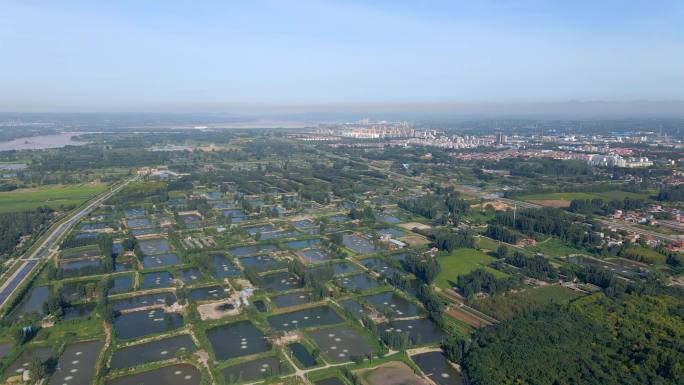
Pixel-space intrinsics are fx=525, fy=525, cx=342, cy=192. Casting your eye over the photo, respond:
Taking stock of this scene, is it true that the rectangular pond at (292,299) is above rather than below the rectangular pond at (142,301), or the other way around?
above

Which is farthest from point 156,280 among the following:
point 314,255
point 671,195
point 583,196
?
point 671,195

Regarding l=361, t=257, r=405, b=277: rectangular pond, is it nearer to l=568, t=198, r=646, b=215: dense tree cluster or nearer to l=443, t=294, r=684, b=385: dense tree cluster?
l=443, t=294, r=684, b=385: dense tree cluster

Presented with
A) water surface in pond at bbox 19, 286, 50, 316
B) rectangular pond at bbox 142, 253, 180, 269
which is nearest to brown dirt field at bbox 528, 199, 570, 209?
rectangular pond at bbox 142, 253, 180, 269

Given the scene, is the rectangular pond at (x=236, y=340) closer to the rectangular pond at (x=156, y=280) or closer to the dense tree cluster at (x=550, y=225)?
the rectangular pond at (x=156, y=280)

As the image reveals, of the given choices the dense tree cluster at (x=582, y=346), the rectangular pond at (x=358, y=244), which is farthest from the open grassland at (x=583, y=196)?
the dense tree cluster at (x=582, y=346)

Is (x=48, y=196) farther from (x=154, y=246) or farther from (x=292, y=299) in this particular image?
(x=292, y=299)
